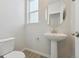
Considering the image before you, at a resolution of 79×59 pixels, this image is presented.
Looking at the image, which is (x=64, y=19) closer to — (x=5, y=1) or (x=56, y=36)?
(x=56, y=36)

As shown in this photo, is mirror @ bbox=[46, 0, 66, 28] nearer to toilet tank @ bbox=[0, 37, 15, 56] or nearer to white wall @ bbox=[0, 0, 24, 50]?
white wall @ bbox=[0, 0, 24, 50]

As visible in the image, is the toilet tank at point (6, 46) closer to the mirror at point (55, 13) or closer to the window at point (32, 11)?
the window at point (32, 11)

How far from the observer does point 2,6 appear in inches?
132

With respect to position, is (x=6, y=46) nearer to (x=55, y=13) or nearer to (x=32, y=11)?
(x=32, y=11)

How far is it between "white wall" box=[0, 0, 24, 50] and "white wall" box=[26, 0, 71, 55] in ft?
0.97

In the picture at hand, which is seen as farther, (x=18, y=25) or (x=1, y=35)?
(x=18, y=25)

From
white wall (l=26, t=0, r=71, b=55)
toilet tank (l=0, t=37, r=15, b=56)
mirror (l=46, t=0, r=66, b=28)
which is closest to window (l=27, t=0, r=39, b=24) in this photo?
white wall (l=26, t=0, r=71, b=55)

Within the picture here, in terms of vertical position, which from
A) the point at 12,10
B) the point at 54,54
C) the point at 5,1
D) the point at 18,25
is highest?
the point at 5,1

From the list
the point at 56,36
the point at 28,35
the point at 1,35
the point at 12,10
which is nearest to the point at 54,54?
the point at 56,36

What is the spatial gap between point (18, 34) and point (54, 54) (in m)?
1.65

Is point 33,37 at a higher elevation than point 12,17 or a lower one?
lower

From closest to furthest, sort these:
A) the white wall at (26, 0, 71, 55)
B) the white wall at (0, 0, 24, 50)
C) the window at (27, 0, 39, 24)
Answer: the white wall at (26, 0, 71, 55), the white wall at (0, 0, 24, 50), the window at (27, 0, 39, 24)

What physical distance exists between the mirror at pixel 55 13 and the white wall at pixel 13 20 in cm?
117

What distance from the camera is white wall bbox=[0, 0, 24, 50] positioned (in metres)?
3.42
